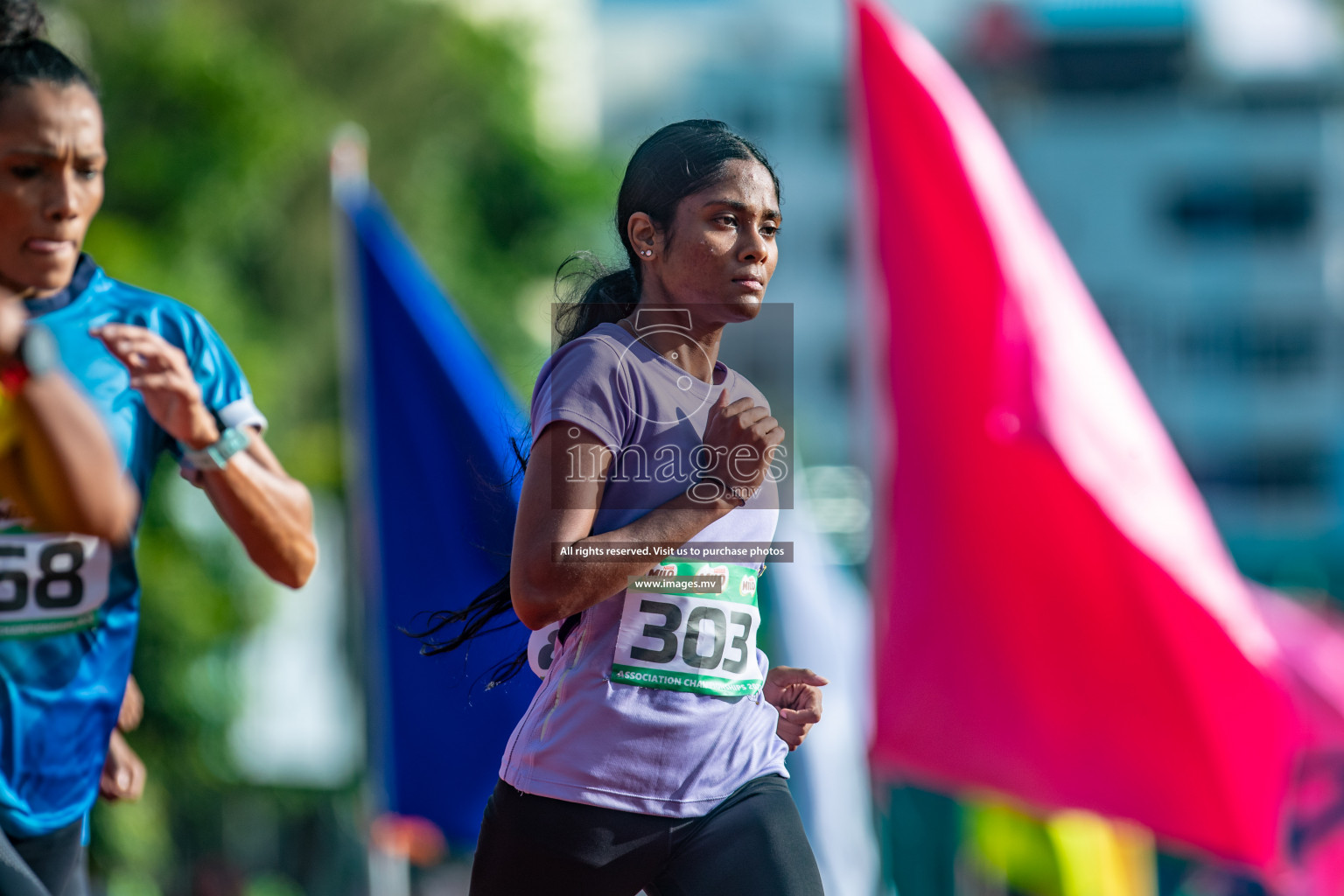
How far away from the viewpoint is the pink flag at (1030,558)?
16.8 feet

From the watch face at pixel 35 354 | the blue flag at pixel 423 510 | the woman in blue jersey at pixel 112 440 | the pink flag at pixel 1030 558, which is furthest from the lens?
the pink flag at pixel 1030 558

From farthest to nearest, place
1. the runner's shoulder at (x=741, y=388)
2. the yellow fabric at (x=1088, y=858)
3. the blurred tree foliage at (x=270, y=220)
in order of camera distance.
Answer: the blurred tree foliage at (x=270, y=220) < the yellow fabric at (x=1088, y=858) < the runner's shoulder at (x=741, y=388)

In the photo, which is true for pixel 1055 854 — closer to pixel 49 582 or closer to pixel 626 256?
pixel 49 582

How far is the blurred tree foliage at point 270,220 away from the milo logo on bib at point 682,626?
8392 mm

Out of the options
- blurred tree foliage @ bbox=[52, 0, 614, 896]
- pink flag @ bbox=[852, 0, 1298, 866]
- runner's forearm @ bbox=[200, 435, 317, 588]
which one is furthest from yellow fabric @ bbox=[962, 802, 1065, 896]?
runner's forearm @ bbox=[200, 435, 317, 588]

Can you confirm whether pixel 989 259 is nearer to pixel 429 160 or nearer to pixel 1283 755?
pixel 1283 755

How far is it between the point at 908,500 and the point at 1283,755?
1400 mm

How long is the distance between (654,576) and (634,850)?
378 millimetres

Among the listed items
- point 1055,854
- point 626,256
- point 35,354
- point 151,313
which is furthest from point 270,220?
point 35,354

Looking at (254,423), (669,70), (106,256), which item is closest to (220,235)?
(106,256)

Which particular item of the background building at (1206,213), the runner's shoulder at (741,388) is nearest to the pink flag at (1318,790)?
the runner's shoulder at (741,388)

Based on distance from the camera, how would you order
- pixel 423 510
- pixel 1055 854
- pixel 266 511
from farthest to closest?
pixel 1055 854 < pixel 423 510 < pixel 266 511

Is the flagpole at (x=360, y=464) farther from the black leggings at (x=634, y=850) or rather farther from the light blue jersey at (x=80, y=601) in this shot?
the black leggings at (x=634, y=850)

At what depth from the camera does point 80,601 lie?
A: 2.75 m
